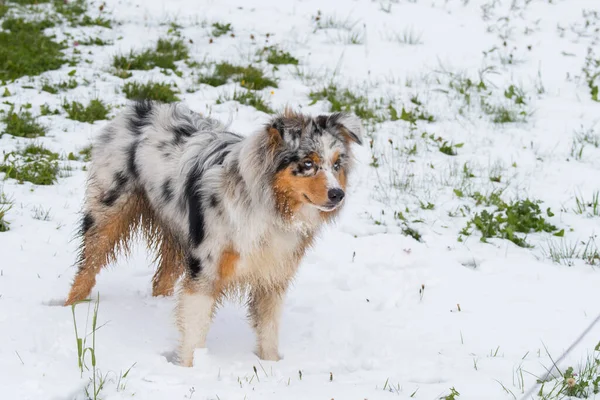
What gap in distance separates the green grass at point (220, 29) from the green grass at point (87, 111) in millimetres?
2818

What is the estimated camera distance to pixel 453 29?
1048 centimetres

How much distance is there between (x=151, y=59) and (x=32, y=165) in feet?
10.2

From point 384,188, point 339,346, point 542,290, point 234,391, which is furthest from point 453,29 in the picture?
point 234,391

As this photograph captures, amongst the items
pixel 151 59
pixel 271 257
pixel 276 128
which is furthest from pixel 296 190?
pixel 151 59

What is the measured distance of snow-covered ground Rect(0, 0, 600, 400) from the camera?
163 inches

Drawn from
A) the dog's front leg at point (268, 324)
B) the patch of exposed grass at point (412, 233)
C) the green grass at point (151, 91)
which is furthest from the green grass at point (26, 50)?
the dog's front leg at point (268, 324)

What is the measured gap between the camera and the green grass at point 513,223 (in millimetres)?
6113

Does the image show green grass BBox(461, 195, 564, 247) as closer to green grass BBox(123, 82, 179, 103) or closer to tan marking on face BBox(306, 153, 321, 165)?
tan marking on face BBox(306, 153, 321, 165)

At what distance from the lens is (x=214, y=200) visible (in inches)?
165

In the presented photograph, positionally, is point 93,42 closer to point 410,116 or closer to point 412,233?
point 410,116

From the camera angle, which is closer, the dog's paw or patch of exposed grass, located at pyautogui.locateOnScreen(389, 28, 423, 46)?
the dog's paw

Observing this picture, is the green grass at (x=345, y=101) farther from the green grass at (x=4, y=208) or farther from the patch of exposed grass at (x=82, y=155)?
the green grass at (x=4, y=208)

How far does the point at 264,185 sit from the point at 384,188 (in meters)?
3.21

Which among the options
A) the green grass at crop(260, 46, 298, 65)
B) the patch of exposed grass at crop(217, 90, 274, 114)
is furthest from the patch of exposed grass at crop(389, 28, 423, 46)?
the patch of exposed grass at crop(217, 90, 274, 114)
